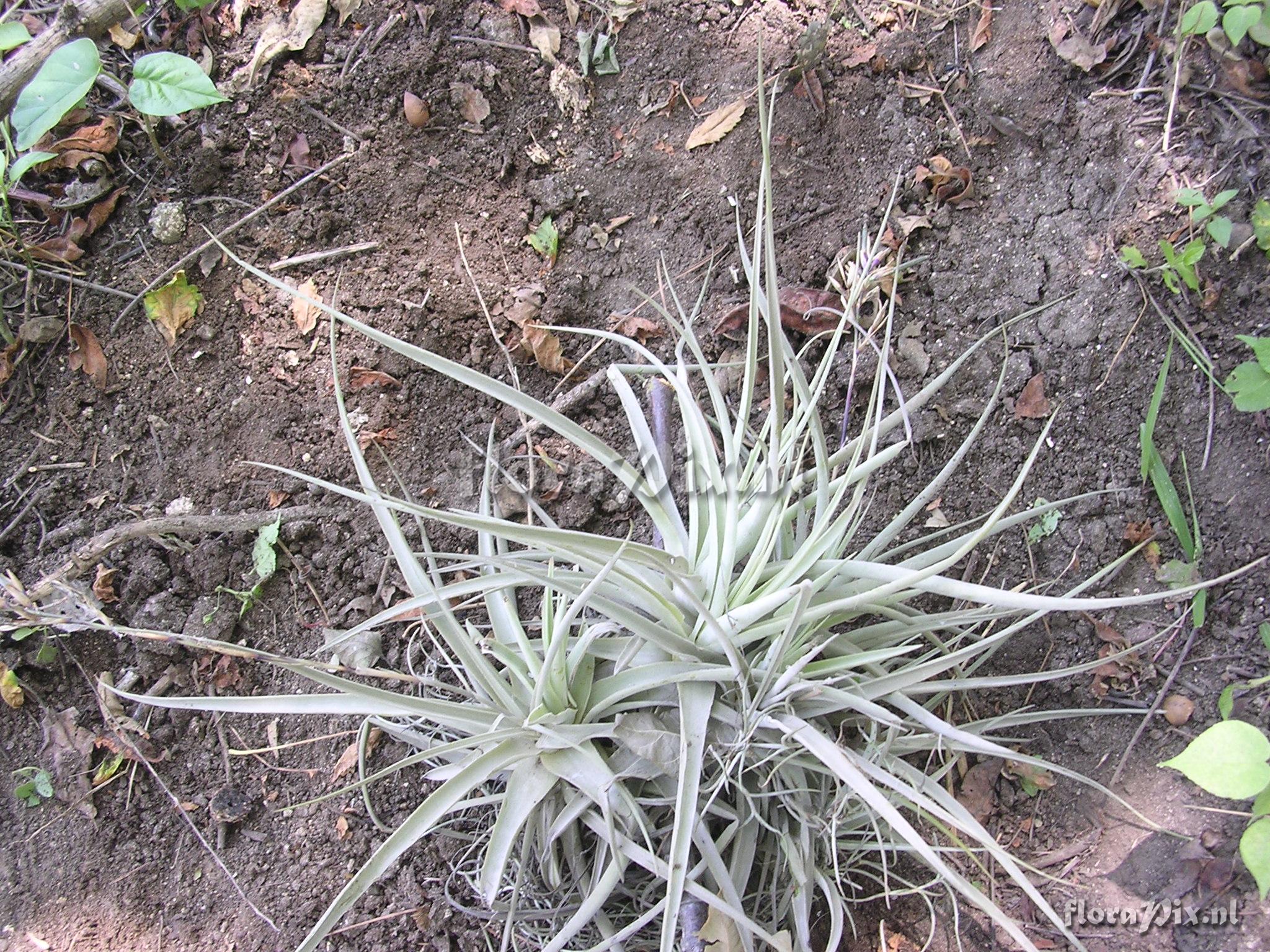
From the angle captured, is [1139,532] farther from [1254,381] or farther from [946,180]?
[946,180]

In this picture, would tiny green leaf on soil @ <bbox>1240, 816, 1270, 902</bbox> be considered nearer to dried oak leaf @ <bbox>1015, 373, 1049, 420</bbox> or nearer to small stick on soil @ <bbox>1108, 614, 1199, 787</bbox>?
small stick on soil @ <bbox>1108, 614, 1199, 787</bbox>

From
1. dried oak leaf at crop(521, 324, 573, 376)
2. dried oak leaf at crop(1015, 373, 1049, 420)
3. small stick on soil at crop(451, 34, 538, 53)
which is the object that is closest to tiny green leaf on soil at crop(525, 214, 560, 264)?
dried oak leaf at crop(521, 324, 573, 376)

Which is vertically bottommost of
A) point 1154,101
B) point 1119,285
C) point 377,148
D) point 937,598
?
point 937,598

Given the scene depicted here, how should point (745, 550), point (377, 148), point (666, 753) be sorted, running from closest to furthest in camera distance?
point (666, 753) → point (745, 550) → point (377, 148)

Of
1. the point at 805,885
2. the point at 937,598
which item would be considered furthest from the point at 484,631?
the point at 937,598

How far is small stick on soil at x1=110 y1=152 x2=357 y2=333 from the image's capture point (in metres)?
1.68

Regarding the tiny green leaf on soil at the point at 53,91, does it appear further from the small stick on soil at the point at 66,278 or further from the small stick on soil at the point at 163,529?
the small stick on soil at the point at 163,529

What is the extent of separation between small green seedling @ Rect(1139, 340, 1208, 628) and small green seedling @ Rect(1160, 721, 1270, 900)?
14.4 inches

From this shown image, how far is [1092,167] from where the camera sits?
1.56m

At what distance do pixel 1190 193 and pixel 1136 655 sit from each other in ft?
2.64

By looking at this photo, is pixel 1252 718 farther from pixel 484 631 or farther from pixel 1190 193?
pixel 484 631

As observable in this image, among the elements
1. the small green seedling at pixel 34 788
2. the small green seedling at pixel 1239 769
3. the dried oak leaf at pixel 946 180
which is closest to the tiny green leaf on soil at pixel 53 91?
the small green seedling at pixel 34 788

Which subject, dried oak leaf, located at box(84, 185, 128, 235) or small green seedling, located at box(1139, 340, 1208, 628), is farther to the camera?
dried oak leaf, located at box(84, 185, 128, 235)

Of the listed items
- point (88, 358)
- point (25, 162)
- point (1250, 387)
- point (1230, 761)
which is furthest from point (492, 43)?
point (1230, 761)
